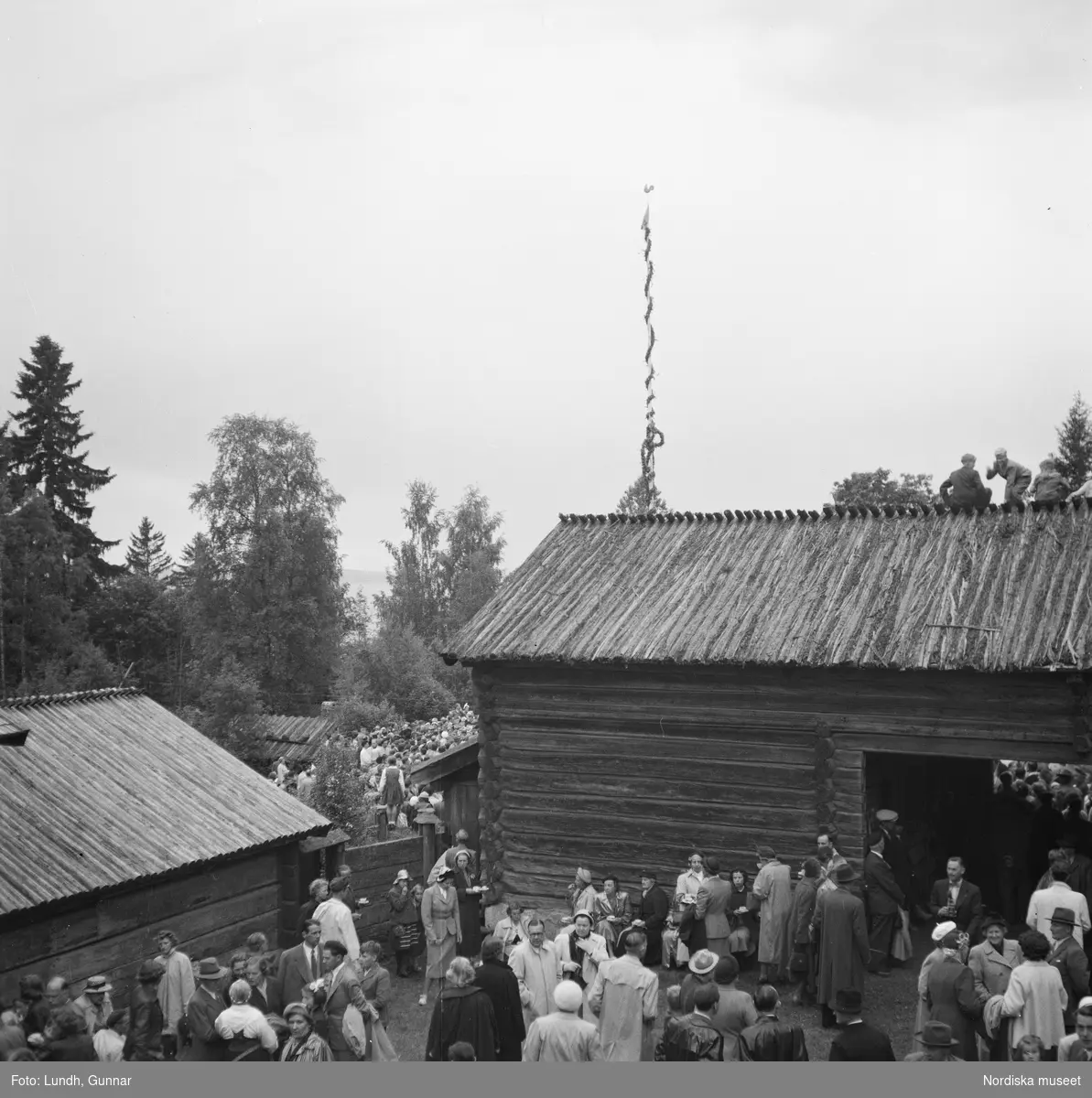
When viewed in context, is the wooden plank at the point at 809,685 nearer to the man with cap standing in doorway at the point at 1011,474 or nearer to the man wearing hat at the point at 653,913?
the man wearing hat at the point at 653,913

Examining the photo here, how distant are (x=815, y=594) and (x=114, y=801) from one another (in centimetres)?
969

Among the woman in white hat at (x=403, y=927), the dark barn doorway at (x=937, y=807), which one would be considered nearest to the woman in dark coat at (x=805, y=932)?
the dark barn doorway at (x=937, y=807)

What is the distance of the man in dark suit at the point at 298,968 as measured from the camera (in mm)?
10172

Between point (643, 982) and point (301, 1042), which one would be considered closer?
point (301, 1042)

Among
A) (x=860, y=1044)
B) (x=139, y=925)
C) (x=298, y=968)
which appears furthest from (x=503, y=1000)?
(x=139, y=925)

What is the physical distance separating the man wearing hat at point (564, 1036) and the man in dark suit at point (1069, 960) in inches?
157

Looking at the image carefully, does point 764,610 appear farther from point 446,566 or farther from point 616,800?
point 446,566

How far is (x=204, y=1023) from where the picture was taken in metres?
8.74

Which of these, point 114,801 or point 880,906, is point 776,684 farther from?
point 114,801

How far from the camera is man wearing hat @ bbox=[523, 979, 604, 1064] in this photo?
7.82 metres

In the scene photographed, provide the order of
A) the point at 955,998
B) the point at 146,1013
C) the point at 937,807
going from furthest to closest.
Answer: the point at 937,807
the point at 146,1013
the point at 955,998

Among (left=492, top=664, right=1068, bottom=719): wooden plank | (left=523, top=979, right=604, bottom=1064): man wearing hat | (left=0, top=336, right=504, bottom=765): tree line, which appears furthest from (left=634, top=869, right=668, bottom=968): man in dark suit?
(left=0, top=336, right=504, bottom=765): tree line

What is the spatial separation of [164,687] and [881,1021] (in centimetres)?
4940
